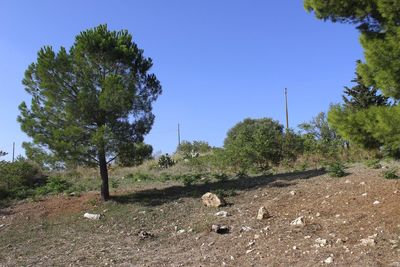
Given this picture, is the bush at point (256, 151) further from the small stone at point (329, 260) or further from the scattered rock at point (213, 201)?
the small stone at point (329, 260)

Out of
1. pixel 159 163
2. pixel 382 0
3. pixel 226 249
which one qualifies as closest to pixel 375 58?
pixel 382 0

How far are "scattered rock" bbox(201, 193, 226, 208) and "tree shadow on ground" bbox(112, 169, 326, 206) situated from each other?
1.17 meters

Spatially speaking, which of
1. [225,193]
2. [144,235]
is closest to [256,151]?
[225,193]

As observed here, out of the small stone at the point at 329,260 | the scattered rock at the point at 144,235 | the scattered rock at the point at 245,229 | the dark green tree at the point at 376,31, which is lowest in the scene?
the small stone at the point at 329,260

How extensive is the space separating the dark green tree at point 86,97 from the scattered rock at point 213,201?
2.90 m

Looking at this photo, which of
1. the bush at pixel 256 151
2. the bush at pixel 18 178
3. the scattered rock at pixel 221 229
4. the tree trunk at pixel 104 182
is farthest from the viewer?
the bush at pixel 256 151

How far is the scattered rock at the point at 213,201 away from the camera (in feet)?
35.9

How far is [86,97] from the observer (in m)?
12.3

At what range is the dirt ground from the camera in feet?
23.0

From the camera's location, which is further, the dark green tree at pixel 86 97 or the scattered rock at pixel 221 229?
the dark green tree at pixel 86 97

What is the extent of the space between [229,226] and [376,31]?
443 cm

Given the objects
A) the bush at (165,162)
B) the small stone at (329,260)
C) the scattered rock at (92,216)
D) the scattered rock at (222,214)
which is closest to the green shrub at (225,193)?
the scattered rock at (222,214)

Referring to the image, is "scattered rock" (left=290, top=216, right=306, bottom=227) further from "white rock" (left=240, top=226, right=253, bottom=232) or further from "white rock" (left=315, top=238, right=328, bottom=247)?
"white rock" (left=315, top=238, right=328, bottom=247)

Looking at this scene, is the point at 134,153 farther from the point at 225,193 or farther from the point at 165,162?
the point at 165,162
